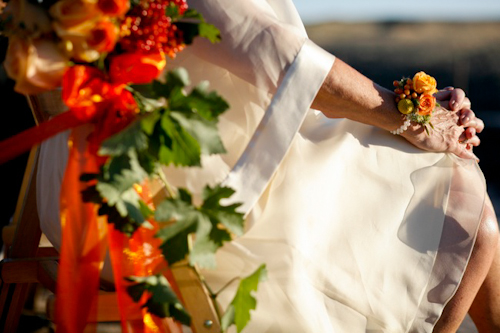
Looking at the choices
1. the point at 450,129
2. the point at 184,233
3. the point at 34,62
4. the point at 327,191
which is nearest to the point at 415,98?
the point at 450,129

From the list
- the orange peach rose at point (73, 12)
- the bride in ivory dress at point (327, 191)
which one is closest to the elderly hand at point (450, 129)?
the bride in ivory dress at point (327, 191)

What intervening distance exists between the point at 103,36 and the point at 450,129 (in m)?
0.95

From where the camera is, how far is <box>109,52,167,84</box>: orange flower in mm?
1024

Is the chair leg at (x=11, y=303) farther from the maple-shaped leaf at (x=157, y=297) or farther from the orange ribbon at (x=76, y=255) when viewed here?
the maple-shaped leaf at (x=157, y=297)

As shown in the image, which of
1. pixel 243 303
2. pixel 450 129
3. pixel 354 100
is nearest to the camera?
pixel 243 303

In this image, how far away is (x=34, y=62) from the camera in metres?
0.97

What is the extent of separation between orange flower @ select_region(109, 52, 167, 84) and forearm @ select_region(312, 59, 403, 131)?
424mm

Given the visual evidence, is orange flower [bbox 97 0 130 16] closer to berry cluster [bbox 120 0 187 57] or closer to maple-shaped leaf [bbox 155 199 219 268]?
berry cluster [bbox 120 0 187 57]

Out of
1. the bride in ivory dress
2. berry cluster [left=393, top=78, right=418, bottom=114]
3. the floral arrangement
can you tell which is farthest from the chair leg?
berry cluster [left=393, top=78, right=418, bottom=114]

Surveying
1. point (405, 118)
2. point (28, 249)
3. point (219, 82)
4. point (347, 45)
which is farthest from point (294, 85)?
point (347, 45)

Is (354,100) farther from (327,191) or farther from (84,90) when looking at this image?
(84,90)

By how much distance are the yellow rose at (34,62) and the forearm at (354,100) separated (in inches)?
22.0

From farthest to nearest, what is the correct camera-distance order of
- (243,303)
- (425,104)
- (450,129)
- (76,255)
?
1. (450,129)
2. (425,104)
3. (76,255)
4. (243,303)

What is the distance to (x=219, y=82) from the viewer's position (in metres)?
1.40
